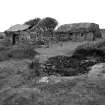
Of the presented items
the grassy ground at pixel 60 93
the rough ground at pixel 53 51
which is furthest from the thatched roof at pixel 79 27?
the grassy ground at pixel 60 93

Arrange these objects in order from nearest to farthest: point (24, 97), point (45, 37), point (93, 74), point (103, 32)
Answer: point (24, 97) < point (93, 74) < point (45, 37) < point (103, 32)

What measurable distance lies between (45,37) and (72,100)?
19.8 m

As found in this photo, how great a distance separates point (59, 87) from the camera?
359 inches

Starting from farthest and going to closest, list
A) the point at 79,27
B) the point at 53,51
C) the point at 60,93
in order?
the point at 79,27
the point at 53,51
the point at 60,93

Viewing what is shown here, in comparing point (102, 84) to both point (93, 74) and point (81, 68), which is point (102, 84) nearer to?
point (93, 74)

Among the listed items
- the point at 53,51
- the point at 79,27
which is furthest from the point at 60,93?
the point at 79,27

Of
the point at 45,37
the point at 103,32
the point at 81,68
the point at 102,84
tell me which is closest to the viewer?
the point at 102,84

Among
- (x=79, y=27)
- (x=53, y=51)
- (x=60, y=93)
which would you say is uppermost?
(x=79, y=27)

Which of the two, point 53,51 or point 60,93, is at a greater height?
point 53,51

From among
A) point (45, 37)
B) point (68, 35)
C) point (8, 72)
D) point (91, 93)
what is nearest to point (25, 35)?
point (45, 37)

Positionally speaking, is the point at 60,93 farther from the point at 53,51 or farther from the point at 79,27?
the point at 79,27

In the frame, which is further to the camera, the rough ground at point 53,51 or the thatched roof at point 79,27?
the thatched roof at point 79,27

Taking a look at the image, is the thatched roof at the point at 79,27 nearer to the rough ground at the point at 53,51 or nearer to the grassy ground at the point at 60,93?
the rough ground at the point at 53,51

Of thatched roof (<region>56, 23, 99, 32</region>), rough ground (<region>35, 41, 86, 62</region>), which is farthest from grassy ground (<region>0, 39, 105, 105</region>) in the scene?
thatched roof (<region>56, 23, 99, 32</region>)
